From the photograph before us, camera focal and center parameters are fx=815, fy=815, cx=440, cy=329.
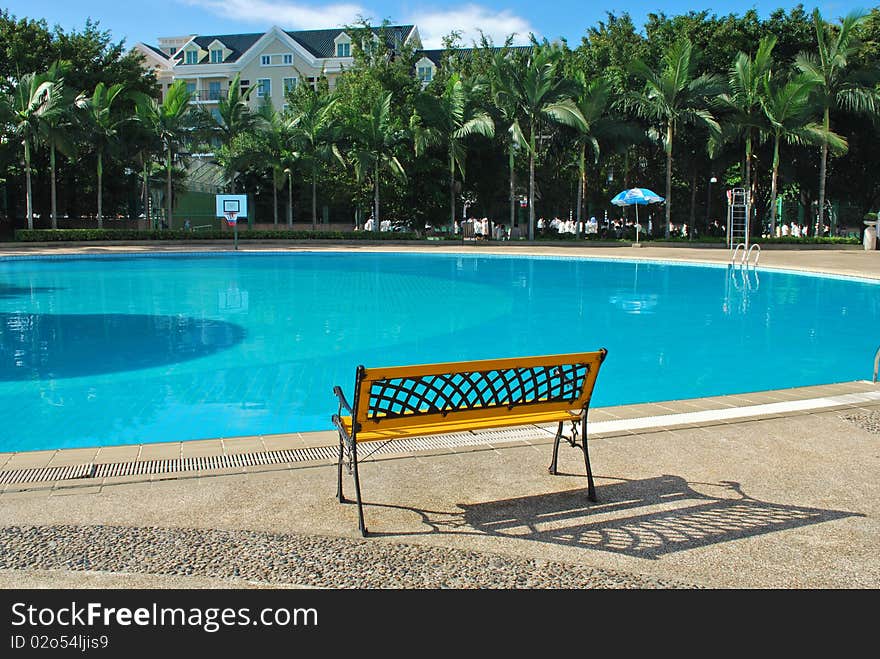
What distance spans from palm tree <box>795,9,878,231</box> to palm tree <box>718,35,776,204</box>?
1.61 m

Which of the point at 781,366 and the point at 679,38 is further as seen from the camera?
the point at 679,38

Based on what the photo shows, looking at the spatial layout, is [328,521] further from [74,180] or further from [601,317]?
[74,180]

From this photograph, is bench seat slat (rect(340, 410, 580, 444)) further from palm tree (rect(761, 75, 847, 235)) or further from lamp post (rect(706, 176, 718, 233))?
lamp post (rect(706, 176, 718, 233))

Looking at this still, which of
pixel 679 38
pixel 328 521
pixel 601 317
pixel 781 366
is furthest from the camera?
pixel 679 38

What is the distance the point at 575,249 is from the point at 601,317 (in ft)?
61.6

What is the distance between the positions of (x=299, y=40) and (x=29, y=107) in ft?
108

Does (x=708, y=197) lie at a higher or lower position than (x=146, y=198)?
higher

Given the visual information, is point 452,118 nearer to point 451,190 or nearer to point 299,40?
point 451,190

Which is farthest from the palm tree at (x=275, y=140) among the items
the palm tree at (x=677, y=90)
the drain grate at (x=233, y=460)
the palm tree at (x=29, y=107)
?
the drain grate at (x=233, y=460)

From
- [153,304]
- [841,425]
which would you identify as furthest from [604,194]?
[841,425]

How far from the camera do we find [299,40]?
2456 inches

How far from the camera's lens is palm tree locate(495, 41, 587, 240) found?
34812mm

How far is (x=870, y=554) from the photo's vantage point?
4.10 metres

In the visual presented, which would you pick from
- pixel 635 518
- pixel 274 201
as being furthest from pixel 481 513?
pixel 274 201
